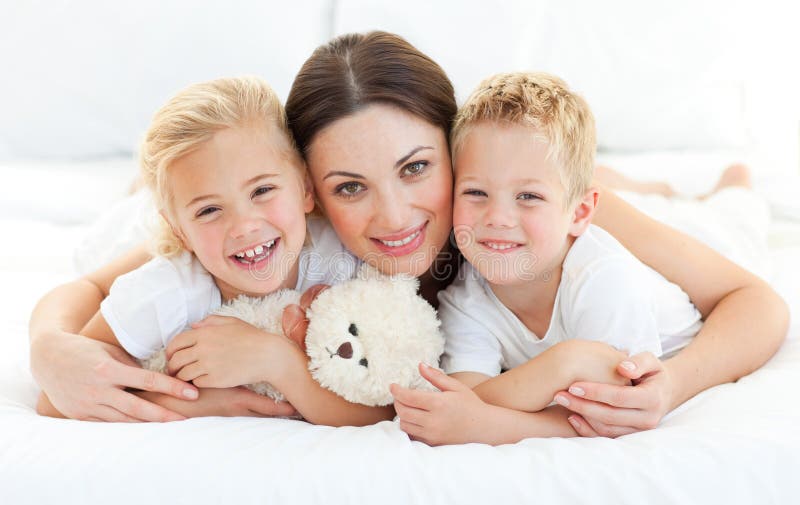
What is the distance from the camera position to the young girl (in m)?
1.20

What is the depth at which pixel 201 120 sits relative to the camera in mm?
1198

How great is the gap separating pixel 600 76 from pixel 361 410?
58.1 inches

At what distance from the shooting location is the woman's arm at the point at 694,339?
1.11m

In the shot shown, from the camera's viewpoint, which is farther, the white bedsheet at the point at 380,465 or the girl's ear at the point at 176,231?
the girl's ear at the point at 176,231

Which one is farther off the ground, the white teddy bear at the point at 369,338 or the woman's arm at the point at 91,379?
the white teddy bear at the point at 369,338

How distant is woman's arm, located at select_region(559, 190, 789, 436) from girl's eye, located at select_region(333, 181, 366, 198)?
0.48 meters

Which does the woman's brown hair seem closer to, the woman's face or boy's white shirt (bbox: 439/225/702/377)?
the woman's face

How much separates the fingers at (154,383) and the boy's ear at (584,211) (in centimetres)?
71

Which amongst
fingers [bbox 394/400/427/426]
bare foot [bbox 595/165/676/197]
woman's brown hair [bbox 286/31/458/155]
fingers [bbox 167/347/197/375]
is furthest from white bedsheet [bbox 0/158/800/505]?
bare foot [bbox 595/165/676/197]

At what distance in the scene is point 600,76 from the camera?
7.43ft

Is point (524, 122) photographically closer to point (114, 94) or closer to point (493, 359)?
point (493, 359)

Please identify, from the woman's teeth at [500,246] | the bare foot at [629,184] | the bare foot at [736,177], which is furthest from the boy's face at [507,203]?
the bare foot at [736,177]

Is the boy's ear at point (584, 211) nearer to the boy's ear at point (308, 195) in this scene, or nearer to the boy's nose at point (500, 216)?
the boy's nose at point (500, 216)

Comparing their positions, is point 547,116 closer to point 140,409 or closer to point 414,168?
point 414,168
